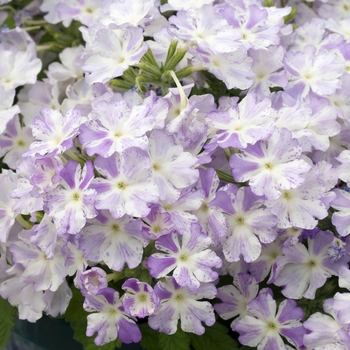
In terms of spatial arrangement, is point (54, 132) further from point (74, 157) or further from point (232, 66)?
point (232, 66)

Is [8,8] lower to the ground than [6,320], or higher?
higher

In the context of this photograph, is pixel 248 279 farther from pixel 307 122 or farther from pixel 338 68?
pixel 338 68

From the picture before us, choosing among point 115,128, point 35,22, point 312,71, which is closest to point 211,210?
point 115,128

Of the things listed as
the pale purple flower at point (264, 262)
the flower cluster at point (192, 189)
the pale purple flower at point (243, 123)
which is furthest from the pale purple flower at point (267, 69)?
the pale purple flower at point (264, 262)

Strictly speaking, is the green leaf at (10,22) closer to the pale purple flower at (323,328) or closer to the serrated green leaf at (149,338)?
the serrated green leaf at (149,338)

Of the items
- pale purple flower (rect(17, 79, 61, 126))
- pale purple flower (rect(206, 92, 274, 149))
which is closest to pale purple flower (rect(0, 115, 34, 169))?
pale purple flower (rect(17, 79, 61, 126))

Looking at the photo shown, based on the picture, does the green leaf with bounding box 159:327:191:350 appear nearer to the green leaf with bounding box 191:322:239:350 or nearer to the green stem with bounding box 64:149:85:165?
the green leaf with bounding box 191:322:239:350

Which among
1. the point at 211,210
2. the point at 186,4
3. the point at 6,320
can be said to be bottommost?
the point at 6,320
